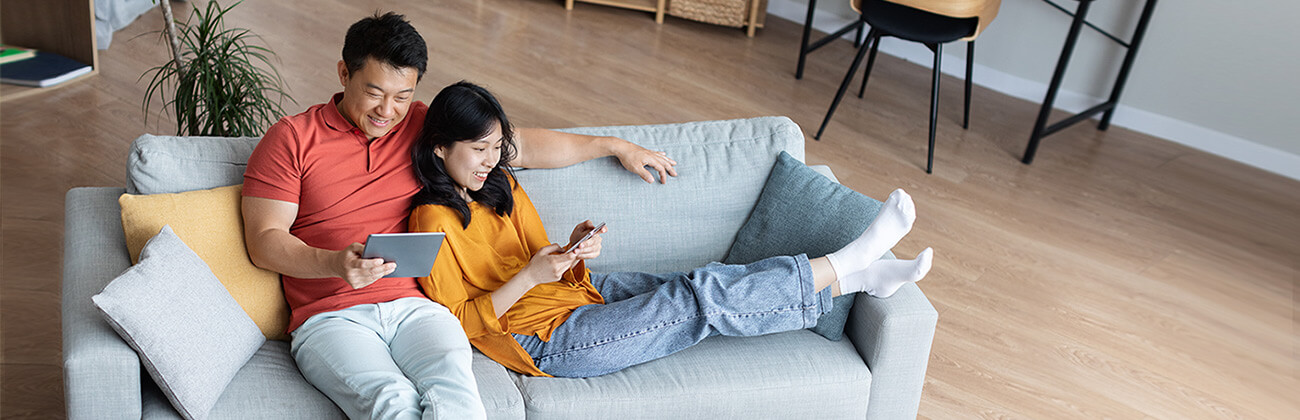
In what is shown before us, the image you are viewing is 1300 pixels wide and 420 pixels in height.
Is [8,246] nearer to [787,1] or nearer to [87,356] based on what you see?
[87,356]

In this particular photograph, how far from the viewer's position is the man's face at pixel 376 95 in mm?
1766

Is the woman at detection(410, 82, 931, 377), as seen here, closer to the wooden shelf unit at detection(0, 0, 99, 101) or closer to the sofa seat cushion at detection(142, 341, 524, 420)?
the sofa seat cushion at detection(142, 341, 524, 420)

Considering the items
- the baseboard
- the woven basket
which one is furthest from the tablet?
the woven basket

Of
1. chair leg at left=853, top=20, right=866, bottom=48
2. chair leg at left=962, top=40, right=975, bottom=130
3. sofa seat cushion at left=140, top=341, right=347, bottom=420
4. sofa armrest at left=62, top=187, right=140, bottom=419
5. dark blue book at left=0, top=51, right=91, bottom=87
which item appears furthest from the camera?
chair leg at left=853, top=20, right=866, bottom=48

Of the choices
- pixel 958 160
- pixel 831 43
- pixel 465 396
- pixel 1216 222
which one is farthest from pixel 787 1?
pixel 465 396

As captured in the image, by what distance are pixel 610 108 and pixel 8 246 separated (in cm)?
200

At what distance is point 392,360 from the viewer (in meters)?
1.73

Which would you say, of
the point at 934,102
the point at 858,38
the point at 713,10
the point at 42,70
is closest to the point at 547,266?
the point at 934,102

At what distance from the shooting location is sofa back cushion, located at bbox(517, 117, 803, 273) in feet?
7.07

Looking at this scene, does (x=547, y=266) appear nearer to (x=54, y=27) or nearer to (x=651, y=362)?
(x=651, y=362)

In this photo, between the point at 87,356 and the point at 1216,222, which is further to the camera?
the point at 1216,222

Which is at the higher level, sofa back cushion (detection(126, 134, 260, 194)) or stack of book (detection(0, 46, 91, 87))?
sofa back cushion (detection(126, 134, 260, 194))

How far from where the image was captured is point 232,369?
166 cm

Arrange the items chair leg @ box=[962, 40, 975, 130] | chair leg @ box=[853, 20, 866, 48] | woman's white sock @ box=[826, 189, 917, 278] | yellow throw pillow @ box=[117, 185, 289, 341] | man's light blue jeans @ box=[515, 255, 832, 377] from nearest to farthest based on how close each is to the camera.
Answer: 1. yellow throw pillow @ box=[117, 185, 289, 341]
2. man's light blue jeans @ box=[515, 255, 832, 377]
3. woman's white sock @ box=[826, 189, 917, 278]
4. chair leg @ box=[962, 40, 975, 130]
5. chair leg @ box=[853, 20, 866, 48]
